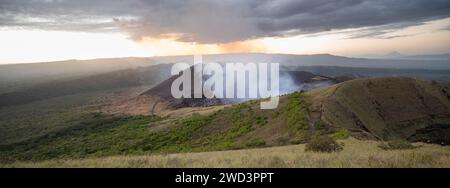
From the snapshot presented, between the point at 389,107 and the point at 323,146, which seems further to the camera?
the point at 389,107

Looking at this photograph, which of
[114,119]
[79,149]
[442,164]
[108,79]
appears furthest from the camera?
[108,79]

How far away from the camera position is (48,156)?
35250mm

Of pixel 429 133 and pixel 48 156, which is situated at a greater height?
pixel 429 133

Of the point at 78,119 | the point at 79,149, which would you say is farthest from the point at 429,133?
the point at 78,119

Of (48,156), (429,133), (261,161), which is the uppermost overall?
(261,161)

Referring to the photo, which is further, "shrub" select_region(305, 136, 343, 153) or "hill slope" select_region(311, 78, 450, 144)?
"hill slope" select_region(311, 78, 450, 144)

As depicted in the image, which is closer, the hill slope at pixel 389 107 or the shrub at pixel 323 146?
the shrub at pixel 323 146

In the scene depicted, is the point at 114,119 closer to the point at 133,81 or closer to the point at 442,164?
the point at 442,164

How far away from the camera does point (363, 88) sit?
34000 mm

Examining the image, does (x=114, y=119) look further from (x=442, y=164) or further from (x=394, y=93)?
(x=442, y=164)

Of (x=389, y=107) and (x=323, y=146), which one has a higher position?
(x=389, y=107)
